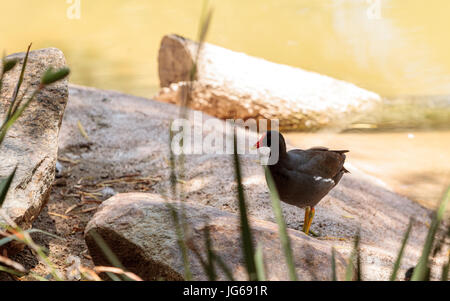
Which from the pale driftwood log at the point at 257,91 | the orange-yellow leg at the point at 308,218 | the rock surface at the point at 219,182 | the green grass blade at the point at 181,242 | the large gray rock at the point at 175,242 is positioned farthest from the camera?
the pale driftwood log at the point at 257,91

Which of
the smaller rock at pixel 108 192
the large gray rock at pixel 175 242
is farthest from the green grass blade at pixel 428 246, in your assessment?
the smaller rock at pixel 108 192

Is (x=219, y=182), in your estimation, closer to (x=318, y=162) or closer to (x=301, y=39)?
(x=318, y=162)

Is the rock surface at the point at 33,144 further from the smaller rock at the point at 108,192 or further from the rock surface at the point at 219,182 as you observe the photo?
the rock surface at the point at 219,182

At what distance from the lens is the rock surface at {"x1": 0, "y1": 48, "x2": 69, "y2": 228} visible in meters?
1.91

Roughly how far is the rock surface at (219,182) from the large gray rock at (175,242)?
1.87ft

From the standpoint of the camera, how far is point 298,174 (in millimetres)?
2527

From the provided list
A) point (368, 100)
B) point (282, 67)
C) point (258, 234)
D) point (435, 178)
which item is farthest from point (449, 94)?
point (258, 234)

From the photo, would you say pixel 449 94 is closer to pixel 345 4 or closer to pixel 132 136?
pixel 345 4

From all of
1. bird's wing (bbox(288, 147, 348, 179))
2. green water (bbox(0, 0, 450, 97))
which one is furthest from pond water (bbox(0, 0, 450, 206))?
bird's wing (bbox(288, 147, 348, 179))

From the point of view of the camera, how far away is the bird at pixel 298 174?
250cm

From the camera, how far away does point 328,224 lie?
293 cm

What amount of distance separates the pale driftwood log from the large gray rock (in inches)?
153

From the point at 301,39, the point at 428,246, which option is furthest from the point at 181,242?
the point at 301,39

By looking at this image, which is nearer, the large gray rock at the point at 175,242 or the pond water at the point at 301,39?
the large gray rock at the point at 175,242
